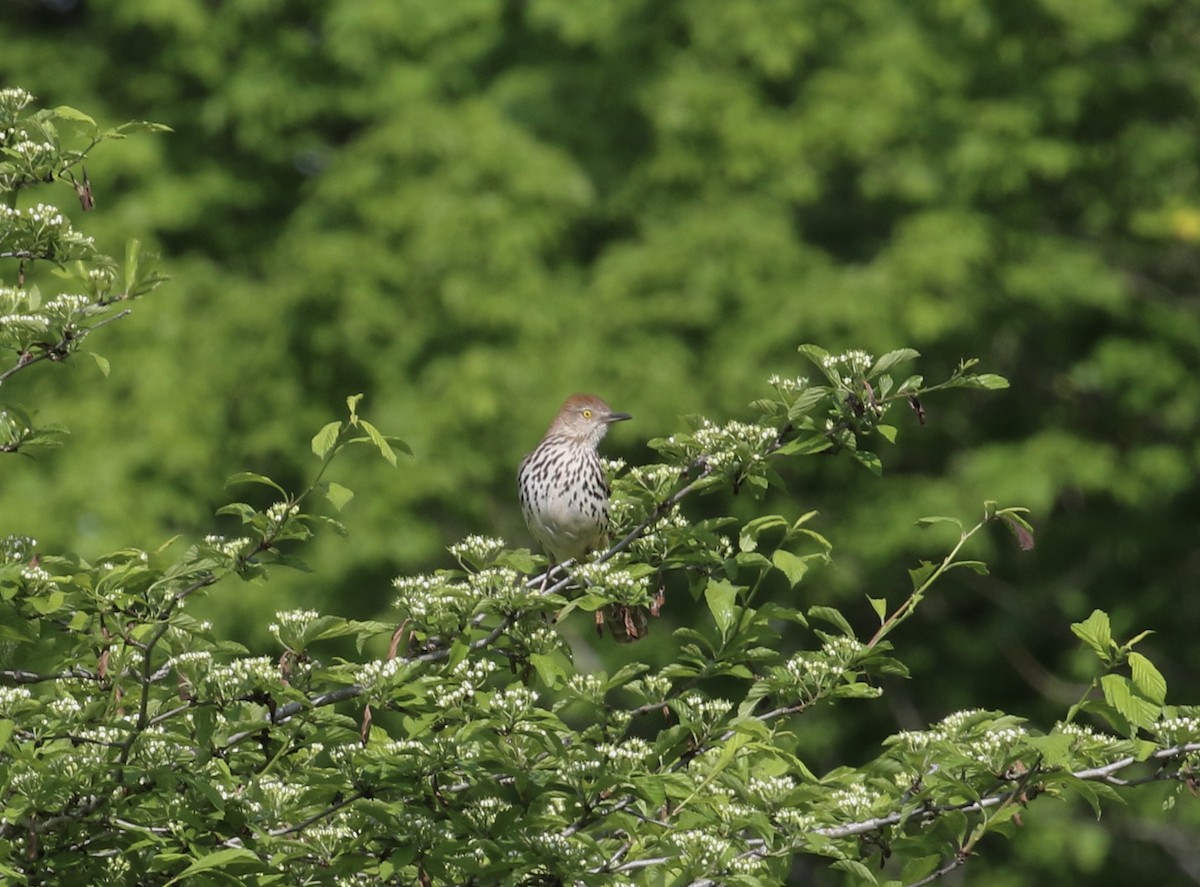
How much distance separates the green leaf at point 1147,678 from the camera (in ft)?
11.3

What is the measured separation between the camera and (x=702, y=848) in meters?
3.29

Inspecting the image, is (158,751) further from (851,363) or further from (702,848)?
(851,363)

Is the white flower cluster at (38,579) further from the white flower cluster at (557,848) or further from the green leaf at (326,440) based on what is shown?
the white flower cluster at (557,848)

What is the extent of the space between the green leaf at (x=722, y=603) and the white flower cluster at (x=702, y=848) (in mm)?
504

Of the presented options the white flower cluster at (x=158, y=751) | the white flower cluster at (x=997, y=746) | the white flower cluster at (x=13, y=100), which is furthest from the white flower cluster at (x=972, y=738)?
the white flower cluster at (x=13, y=100)

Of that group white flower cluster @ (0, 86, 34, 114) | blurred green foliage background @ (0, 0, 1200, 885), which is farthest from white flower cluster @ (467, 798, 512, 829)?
blurred green foliage background @ (0, 0, 1200, 885)

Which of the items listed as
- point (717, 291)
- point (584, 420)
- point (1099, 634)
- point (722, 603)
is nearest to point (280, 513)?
point (722, 603)

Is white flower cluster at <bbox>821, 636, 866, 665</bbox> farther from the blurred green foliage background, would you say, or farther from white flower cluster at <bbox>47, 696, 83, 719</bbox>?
the blurred green foliage background

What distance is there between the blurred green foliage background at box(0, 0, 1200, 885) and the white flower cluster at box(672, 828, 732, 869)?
803cm

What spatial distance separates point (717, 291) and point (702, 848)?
358 inches

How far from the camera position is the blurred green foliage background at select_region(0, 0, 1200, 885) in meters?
11.9

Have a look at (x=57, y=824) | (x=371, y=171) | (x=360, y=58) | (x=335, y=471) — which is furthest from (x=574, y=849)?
(x=360, y=58)

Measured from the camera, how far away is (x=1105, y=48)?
41.8ft

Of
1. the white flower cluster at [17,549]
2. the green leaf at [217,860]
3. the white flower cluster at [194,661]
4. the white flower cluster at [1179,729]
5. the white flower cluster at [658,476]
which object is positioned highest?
the white flower cluster at [17,549]
